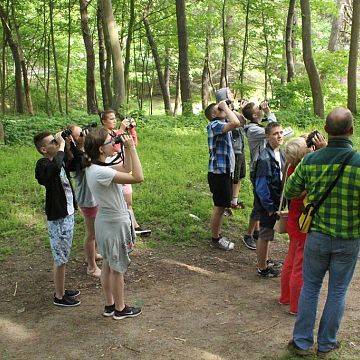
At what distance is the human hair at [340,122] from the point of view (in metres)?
3.36

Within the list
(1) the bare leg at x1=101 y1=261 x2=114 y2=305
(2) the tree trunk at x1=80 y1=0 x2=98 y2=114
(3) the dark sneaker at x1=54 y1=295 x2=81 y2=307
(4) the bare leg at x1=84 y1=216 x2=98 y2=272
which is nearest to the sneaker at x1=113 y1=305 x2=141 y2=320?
(1) the bare leg at x1=101 y1=261 x2=114 y2=305

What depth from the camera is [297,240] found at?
4.42 metres

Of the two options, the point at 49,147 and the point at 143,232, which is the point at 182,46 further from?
the point at 49,147

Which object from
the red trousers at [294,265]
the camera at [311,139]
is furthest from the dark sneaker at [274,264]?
the camera at [311,139]

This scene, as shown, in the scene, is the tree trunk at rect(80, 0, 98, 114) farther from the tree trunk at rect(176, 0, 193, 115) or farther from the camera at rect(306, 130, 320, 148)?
the camera at rect(306, 130, 320, 148)

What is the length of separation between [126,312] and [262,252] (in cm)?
177

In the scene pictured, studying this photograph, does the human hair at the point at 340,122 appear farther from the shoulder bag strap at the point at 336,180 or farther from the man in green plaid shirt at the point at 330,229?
the shoulder bag strap at the point at 336,180

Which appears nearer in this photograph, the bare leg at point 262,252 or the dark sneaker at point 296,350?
the dark sneaker at point 296,350

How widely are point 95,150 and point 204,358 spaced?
6.55 feet

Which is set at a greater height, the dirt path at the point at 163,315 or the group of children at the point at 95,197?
the group of children at the point at 95,197

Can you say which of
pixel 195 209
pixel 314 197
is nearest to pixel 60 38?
pixel 195 209

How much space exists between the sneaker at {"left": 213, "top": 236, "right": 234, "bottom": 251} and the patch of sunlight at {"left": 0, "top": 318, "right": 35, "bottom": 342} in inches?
111

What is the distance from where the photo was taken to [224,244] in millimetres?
6293

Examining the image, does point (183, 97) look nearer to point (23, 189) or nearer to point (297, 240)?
point (23, 189)
